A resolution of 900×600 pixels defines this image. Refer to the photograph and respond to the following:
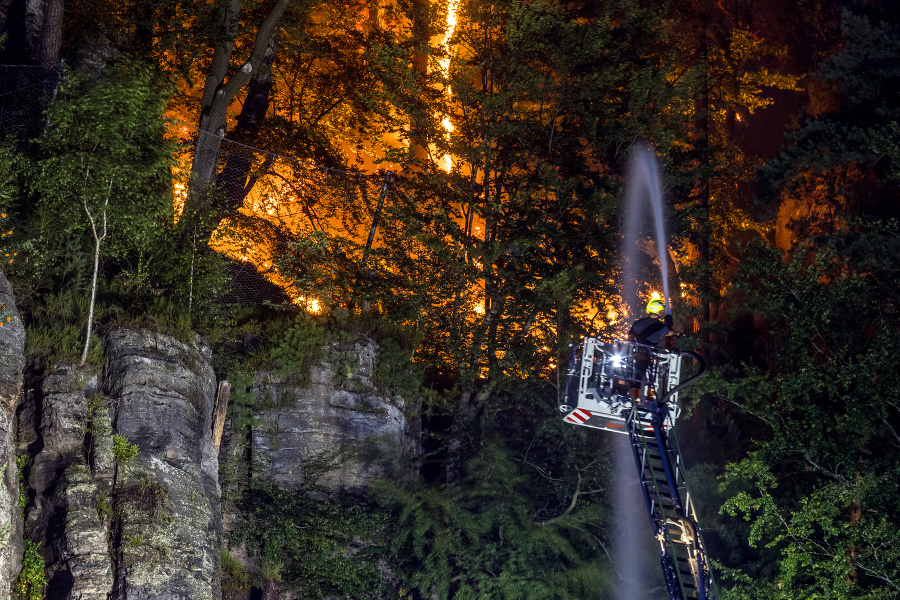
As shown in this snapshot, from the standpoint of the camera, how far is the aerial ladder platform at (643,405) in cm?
1128

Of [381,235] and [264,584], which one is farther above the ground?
[381,235]

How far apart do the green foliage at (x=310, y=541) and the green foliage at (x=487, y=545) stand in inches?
22.9

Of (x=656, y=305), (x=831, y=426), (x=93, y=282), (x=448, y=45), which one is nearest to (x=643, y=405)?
(x=656, y=305)

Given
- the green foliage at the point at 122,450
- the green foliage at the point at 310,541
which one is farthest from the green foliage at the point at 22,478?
the green foliage at the point at 310,541

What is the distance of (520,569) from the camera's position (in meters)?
15.6

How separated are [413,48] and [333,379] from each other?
23.2 ft

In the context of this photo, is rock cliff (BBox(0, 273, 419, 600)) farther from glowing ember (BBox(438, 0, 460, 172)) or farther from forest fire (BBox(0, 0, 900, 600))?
glowing ember (BBox(438, 0, 460, 172))

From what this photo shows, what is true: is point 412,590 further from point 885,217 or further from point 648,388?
point 885,217

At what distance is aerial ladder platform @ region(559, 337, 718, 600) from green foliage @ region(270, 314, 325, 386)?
602 cm

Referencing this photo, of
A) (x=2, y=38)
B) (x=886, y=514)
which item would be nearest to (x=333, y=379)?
(x=2, y=38)

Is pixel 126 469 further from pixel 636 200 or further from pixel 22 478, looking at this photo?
pixel 636 200

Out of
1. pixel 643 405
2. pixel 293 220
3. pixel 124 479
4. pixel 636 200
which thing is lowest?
pixel 124 479

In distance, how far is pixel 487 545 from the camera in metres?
15.6

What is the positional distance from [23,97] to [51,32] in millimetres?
2240
